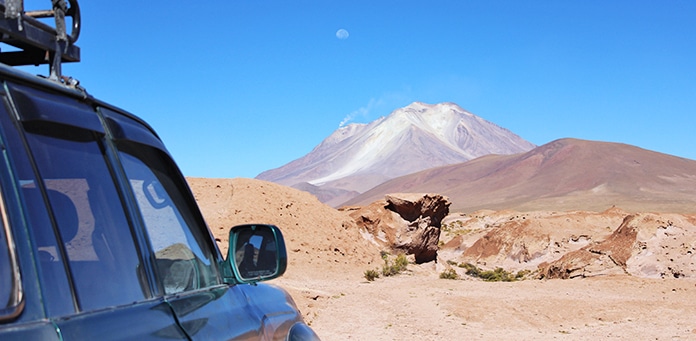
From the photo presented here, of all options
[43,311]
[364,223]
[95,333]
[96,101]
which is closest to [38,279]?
[43,311]

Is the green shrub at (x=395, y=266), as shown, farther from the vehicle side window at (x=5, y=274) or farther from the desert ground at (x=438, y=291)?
the vehicle side window at (x=5, y=274)

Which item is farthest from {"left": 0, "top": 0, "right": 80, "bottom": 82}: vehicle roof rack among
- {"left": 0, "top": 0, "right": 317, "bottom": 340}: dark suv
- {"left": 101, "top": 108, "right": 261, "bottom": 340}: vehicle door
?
{"left": 101, "top": 108, "right": 261, "bottom": 340}: vehicle door

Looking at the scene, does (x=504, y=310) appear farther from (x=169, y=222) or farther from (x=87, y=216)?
(x=87, y=216)

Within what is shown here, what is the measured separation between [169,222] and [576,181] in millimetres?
157633

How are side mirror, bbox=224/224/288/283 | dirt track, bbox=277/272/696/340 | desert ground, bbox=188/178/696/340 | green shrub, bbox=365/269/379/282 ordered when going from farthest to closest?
green shrub, bbox=365/269/379/282
desert ground, bbox=188/178/696/340
dirt track, bbox=277/272/696/340
side mirror, bbox=224/224/288/283

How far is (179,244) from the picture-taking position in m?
2.62

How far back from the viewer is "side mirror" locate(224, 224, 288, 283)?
9.61 feet

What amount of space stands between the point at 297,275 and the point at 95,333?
1986 cm

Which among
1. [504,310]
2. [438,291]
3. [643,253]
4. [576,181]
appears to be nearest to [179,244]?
[504,310]

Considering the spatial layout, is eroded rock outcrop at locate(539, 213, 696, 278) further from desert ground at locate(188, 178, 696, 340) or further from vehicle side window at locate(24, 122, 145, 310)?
vehicle side window at locate(24, 122, 145, 310)

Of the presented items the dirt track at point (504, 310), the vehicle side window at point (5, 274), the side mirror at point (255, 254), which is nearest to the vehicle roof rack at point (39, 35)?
the vehicle side window at point (5, 274)

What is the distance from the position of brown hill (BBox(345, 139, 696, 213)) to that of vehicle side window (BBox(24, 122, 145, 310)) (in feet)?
351

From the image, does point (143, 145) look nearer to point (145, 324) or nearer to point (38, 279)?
point (145, 324)

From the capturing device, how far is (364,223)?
2873 centimetres
